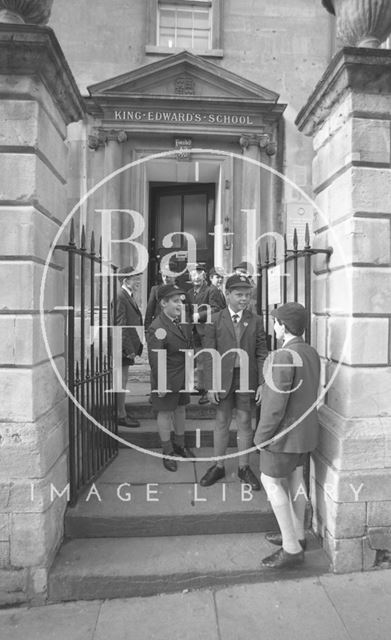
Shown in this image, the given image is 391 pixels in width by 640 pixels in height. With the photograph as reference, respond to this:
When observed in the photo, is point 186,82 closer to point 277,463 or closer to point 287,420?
point 287,420

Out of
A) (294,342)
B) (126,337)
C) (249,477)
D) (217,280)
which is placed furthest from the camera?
(217,280)

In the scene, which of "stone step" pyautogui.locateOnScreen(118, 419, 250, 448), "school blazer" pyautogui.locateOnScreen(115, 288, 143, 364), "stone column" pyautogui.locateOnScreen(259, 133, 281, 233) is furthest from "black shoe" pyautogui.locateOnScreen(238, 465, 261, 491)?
"stone column" pyautogui.locateOnScreen(259, 133, 281, 233)

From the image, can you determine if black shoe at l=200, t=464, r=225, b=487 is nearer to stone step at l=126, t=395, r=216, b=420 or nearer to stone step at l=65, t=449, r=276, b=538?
stone step at l=65, t=449, r=276, b=538

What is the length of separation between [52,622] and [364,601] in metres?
2.06

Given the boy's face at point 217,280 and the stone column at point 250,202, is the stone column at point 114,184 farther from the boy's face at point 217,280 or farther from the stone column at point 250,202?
the boy's face at point 217,280

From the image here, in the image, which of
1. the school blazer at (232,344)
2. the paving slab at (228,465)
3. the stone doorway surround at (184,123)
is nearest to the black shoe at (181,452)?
the paving slab at (228,465)

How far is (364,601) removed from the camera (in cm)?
301

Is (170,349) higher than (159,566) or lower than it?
higher

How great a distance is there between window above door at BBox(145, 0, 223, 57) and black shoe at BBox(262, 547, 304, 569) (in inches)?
331

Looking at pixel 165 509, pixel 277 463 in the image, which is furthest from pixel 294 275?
pixel 165 509

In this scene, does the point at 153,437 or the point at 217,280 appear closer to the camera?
the point at 153,437

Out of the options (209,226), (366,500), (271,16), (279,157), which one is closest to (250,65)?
(271,16)

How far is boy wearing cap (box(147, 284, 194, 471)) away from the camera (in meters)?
4.40

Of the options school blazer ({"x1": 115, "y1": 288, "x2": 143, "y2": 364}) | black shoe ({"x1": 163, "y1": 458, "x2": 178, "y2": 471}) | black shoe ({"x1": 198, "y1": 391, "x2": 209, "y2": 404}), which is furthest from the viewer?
black shoe ({"x1": 198, "y1": 391, "x2": 209, "y2": 404})
